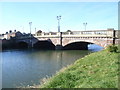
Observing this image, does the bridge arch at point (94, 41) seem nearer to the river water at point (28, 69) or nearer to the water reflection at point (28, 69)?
the river water at point (28, 69)

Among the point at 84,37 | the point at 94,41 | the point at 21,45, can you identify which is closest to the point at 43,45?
the point at 21,45

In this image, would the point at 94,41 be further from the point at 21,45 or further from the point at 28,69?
the point at 21,45

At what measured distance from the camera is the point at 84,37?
47594mm

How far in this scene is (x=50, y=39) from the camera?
189 ft

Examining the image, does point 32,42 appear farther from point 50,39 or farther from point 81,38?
point 81,38

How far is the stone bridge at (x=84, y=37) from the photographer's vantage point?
4278cm

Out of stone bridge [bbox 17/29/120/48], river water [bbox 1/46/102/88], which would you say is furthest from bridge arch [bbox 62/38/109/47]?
river water [bbox 1/46/102/88]

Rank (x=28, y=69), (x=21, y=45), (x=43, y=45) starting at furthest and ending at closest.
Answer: (x=21, y=45) → (x=43, y=45) → (x=28, y=69)

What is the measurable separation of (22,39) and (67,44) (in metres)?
22.6

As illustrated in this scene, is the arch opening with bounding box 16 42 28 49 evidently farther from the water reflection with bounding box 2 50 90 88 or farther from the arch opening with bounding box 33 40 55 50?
the water reflection with bounding box 2 50 90 88

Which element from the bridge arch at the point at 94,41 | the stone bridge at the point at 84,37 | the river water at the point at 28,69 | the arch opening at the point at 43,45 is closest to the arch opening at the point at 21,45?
the arch opening at the point at 43,45

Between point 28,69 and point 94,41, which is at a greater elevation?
point 94,41

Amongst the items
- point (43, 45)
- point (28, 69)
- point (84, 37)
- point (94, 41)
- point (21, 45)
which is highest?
point (84, 37)

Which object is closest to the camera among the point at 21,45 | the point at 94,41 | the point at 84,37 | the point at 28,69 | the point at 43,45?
the point at 28,69
